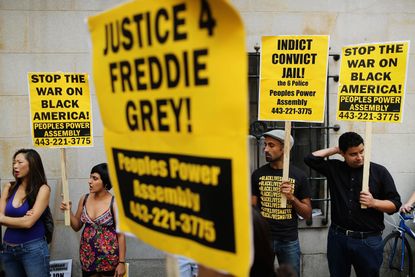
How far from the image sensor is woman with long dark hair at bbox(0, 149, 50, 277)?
4219mm

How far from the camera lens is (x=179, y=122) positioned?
168 cm

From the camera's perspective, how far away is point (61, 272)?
17.7 feet

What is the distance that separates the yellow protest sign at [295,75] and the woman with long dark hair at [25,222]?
2434 mm

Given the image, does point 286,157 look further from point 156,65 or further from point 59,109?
point 156,65

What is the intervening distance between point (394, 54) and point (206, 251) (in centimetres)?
305

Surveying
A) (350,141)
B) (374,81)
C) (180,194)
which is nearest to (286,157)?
(350,141)

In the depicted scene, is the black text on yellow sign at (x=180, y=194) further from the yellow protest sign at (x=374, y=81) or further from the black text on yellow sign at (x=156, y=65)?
the yellow protest sign at (x=374, y=81)

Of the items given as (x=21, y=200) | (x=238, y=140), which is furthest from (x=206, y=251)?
(x=21, y=200)

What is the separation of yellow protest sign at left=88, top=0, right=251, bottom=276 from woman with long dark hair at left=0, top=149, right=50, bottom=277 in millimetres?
2533

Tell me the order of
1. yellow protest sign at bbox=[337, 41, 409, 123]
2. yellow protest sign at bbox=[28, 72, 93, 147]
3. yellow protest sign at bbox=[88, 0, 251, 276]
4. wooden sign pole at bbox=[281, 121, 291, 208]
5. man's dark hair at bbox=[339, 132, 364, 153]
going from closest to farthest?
1. yellow protest sign at bbox=[88, 0, 251, 276]
2. yellow protest sign at bbox=[337, 41, 409, 123]
3. man's dark hair at bbox=[339, 132, 364, 153]
4. wooden sign pole at bbox=[281, 121, 291, 208]
5. yellow protest sign at bbox=[28, 72, 93, 147]

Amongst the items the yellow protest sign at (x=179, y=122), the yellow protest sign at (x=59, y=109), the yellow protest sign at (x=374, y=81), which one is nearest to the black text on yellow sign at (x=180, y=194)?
the yellow protest sign at (x=179, y=122)

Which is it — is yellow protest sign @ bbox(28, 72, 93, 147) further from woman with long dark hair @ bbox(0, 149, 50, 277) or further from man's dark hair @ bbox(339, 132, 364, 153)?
man's dark hair @ bbox(339, 132, 364, 153)

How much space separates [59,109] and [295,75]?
7.77 ft

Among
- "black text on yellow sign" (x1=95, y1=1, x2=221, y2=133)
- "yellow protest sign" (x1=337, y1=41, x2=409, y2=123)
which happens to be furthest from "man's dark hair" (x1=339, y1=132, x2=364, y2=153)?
"black text on yellow sign" (x1=95, y1=1, x2=221, y2=133)
